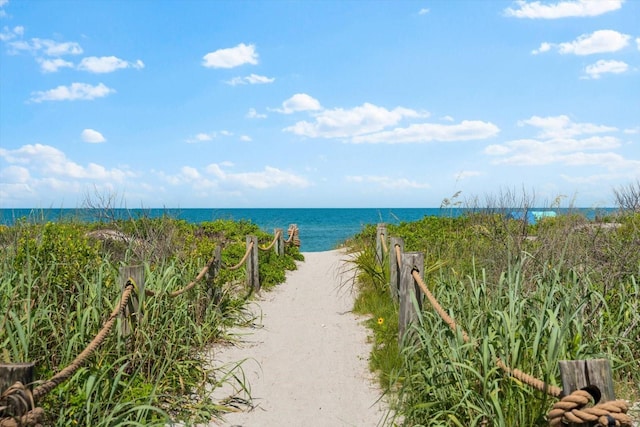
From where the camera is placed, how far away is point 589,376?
8.53 ft

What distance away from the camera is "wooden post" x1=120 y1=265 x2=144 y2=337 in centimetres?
489

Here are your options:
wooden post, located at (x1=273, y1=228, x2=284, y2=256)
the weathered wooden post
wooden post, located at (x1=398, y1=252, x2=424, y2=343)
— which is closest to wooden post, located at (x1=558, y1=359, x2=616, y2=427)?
wooden post, located at (x1=398, y1=252, x2=424, y2=343)

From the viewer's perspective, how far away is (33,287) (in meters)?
5.11

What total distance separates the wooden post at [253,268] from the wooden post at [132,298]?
207 inches

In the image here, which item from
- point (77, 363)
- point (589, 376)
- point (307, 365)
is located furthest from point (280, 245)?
point (589, 376)

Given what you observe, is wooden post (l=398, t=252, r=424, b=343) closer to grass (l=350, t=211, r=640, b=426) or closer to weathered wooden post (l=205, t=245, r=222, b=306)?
grass (l=350, t=211, r=640, b=426)

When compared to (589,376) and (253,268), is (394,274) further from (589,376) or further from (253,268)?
(589,376)

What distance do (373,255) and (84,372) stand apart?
6.50m

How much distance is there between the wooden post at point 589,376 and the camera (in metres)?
2.58

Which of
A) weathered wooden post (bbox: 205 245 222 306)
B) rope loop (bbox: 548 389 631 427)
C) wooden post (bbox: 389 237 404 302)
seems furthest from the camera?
wooden post (bbox: 389 237 404 302)

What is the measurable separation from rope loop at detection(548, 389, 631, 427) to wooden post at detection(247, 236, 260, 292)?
8024 mm

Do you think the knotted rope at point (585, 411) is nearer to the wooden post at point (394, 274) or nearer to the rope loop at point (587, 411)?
the rope loop at point (587, 411)

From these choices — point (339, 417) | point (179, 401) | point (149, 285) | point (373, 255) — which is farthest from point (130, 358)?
point (373, 255)

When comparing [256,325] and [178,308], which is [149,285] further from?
[256,325]
